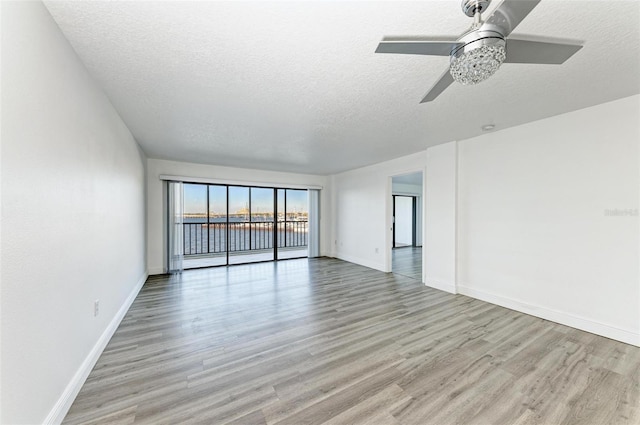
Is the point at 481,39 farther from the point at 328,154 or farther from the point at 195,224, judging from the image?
the point at 195,224

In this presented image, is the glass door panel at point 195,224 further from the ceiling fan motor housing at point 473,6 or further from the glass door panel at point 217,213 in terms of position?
the ceiling fan motor housing at point 473,6

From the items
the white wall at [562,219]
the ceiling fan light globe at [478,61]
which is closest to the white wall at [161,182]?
the white wall at [562,219]

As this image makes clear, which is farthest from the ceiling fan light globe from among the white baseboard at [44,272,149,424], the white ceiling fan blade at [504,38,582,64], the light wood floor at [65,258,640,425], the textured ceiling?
the white baseboard at [44,272,149,424]

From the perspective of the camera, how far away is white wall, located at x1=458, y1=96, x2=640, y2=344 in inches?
92.1

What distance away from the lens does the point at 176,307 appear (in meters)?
3.16

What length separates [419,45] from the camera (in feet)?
3.84

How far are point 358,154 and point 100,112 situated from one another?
350cm

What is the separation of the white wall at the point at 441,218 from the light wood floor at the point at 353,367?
0.70 m

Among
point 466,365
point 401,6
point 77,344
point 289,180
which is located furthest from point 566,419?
point 289,180

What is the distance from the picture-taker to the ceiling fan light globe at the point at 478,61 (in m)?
1.10

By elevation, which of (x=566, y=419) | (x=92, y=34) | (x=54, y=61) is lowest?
(x=566, y=419)

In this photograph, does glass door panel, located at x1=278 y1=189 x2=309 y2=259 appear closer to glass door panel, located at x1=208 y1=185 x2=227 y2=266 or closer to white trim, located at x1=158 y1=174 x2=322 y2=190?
white trim, located at x1=158 y1=174 x2=322 y2=190

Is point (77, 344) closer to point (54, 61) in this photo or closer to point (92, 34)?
point (54, 61)

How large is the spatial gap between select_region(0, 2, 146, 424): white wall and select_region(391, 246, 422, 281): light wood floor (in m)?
4.54
